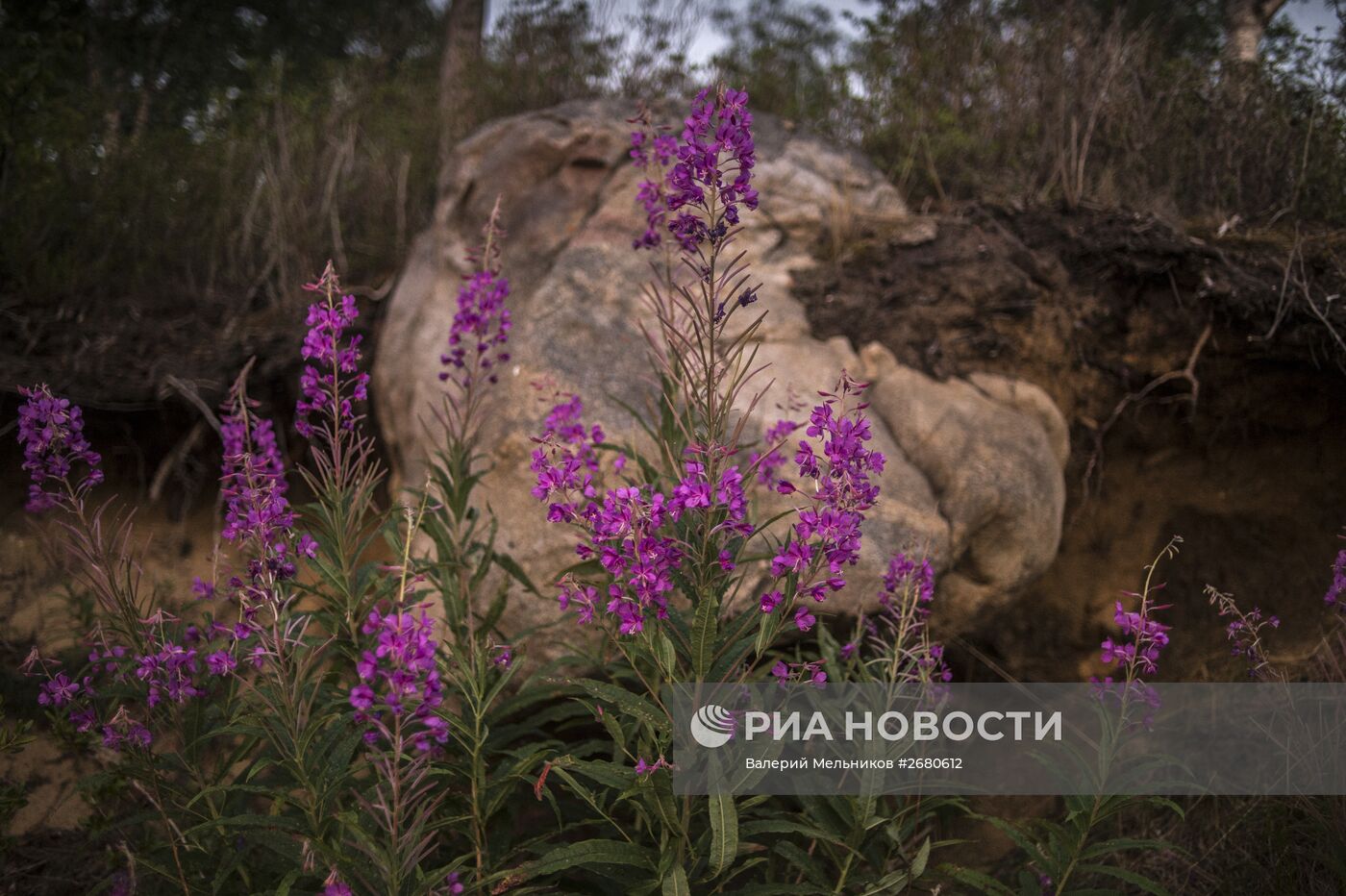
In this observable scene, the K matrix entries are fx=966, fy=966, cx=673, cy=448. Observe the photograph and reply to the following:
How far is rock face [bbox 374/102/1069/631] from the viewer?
13.0 feet

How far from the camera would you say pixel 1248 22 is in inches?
262

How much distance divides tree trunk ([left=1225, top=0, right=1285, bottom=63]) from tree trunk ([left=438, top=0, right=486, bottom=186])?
5025 millimetres

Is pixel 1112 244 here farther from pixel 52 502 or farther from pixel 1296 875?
pixel 52 502

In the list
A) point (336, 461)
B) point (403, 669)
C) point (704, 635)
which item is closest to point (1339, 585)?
point (704, 635)

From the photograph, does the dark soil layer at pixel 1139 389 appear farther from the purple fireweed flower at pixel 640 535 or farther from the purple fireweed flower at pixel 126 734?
the purple fireweed flower at pixel 126 734

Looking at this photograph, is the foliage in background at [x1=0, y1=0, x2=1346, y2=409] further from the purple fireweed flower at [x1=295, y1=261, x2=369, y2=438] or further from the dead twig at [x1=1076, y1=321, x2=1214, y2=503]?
the purple fireweed flower at [x1=295, y1=261, x2=369, y2=438]

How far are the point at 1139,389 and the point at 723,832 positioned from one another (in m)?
3.41

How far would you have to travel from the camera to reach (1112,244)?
4508 millimetres

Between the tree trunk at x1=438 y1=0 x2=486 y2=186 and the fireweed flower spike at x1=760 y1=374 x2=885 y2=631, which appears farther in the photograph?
the tree trunk at x1=438 y1=0 x2=486 y2=186

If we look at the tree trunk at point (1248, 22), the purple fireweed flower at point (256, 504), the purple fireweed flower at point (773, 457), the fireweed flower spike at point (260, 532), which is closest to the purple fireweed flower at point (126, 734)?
the fireweed flower spike at point (260, 532)

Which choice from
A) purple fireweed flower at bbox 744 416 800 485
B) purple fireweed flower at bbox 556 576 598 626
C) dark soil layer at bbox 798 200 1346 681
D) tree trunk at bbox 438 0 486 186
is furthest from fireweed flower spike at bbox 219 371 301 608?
tree trunk at bbox 438 0 486 186

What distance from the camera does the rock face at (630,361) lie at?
156 inches

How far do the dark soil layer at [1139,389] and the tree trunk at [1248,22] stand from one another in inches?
101

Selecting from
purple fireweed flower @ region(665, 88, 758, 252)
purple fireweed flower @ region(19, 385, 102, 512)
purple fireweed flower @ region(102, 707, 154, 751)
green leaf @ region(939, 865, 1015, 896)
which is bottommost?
green leaf @ region(939, 865, 1015, 896)
